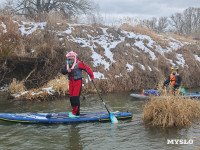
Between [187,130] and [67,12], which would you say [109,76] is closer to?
[187,130]

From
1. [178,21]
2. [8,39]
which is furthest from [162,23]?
[8,39]

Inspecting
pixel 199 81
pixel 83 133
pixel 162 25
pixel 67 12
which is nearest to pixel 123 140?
pixel 83 133

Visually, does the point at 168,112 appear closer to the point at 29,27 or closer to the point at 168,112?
the point at 168,112

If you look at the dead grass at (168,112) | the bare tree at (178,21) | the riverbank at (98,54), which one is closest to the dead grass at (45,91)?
the riverbank at (98,54)

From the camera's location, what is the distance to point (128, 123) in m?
6.66

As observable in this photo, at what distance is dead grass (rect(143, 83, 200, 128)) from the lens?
5809 millimetres

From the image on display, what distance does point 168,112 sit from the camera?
19.1 feet

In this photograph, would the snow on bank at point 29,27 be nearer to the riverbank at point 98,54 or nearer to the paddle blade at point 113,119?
the riverbank at point 98,54

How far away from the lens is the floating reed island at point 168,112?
19.1 feet

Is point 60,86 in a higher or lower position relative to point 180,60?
lower

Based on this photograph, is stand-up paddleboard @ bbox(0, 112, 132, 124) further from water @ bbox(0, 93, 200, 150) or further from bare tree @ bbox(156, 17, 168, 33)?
bare tree @ bbox(156, 17, 168, 33)

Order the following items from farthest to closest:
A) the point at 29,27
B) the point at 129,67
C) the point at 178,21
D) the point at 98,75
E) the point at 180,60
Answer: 1. the point at 178,21
2. the point at 180,60
3. the point at 29,27
4. the point at 129,67
5. the point at 98,75

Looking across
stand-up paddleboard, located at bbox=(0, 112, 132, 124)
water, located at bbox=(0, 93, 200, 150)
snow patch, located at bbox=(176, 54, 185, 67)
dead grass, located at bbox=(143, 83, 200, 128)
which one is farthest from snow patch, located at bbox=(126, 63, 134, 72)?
dead grass, located at bbox=(143, 83, 200, 128)

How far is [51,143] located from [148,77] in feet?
34.4
